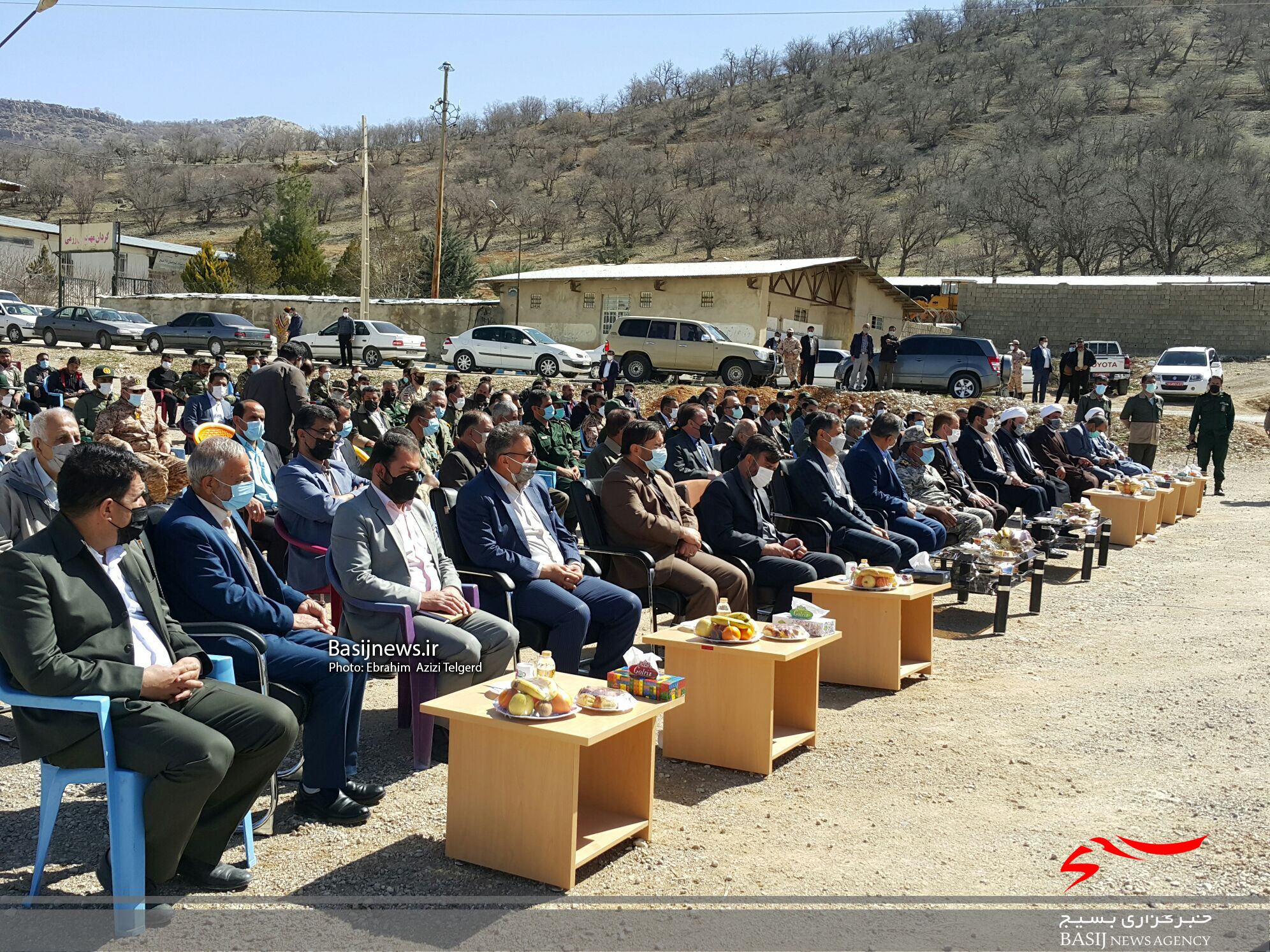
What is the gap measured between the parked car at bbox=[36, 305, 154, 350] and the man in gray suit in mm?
28861

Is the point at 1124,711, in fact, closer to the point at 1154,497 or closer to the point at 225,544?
the point at 225,544

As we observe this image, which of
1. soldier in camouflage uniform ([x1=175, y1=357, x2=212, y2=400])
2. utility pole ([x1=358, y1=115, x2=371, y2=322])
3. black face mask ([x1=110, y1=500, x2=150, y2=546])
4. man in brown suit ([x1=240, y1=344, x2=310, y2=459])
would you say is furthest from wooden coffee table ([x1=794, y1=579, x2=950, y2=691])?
utility pole ([x1=358, y1=115, x2=371, y2=322])

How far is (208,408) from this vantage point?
1175 centimetres

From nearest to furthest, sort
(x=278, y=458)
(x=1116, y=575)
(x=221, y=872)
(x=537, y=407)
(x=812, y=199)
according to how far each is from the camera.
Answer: (x=221, y=872) < (x=278, y=458) < (x=1116, y=575) < (x=537, y=407) < (x=812, y=199)

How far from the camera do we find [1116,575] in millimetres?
10117

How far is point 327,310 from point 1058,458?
28342 millimetres

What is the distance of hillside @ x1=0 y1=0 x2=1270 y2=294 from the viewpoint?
2008 inches

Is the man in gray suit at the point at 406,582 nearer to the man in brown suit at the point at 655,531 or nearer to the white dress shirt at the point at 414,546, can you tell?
the white dress shirt at the point at 414,546

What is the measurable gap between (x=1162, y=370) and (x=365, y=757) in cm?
2731

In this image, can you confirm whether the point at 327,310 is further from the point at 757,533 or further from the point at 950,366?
the point at 757,533

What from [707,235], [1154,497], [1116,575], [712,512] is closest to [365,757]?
[712,512]

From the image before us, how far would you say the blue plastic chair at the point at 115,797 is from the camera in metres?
3.16

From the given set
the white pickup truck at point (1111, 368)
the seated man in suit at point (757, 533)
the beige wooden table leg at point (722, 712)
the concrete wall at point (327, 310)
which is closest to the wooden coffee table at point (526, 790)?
the beige wooden table leg at point (722, 712)

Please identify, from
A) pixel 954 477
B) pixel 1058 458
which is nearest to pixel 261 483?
pixel 954 477
